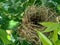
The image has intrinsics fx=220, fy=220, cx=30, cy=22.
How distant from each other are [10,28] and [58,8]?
0.91 feet

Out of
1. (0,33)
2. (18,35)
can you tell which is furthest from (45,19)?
(0,33)

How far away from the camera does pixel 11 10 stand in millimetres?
1218

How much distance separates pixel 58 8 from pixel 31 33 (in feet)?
0.69

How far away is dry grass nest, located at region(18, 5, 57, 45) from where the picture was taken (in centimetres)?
110

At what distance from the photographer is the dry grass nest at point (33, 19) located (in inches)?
43.3

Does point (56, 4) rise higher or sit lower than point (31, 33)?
higher

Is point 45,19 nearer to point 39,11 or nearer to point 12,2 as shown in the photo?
point 39,11

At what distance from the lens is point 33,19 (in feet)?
4.08

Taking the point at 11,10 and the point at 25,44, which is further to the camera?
the point at 11,10

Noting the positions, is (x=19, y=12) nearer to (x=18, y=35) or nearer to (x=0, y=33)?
(x=18, y=35)

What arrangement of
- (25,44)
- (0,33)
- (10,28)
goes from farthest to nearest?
(10,28), (25,44), (0,33)

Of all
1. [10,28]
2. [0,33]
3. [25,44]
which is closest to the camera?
[0,33]

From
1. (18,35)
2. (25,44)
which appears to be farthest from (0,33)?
(18,35)

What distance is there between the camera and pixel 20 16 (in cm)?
125
